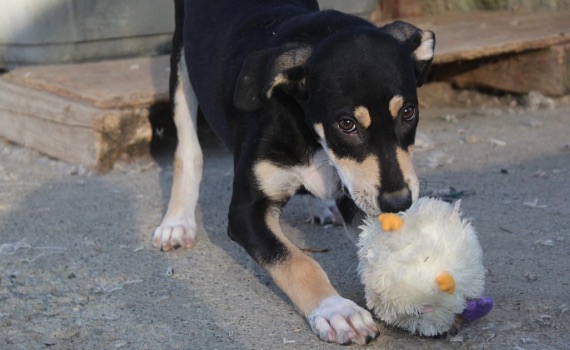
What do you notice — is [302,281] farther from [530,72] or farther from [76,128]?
[530,72]

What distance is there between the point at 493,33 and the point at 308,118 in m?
3.75

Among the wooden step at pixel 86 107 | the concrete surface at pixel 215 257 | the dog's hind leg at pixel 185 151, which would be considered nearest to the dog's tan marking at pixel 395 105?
the concrete surface at pixel 215 257

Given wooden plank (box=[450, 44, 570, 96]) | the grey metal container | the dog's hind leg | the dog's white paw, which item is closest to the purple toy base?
the dog's white paw

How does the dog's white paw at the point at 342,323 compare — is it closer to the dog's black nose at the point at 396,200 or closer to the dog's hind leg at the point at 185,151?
the dog's black nose at the point at 396,200

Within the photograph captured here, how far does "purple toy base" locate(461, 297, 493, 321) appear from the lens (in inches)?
116

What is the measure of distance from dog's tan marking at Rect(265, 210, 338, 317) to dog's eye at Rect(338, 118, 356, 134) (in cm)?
49

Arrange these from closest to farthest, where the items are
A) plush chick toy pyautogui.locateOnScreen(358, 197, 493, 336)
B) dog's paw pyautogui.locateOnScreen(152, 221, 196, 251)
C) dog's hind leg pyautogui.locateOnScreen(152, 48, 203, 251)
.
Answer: plush chick toy pyautogui.locateOnScreen(358, 197, 493, 336), dog's paw pyautogui.locateOnScreen(152, 221, 196, 251), dog's hind leg pyautogui.locateOnScreen(152, 48, 203, 251)

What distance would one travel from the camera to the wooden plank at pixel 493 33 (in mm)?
6301

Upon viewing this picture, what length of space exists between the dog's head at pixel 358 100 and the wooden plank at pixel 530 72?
11.3 ft

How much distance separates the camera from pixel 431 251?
2.87m

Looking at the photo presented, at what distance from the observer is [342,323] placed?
296 centimetres

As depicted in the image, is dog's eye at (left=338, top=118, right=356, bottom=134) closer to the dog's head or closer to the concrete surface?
the dog's head

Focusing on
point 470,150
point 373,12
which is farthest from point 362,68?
point 373,12

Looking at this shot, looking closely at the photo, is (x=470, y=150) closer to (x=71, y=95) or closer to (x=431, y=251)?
(x=71, y=95)
